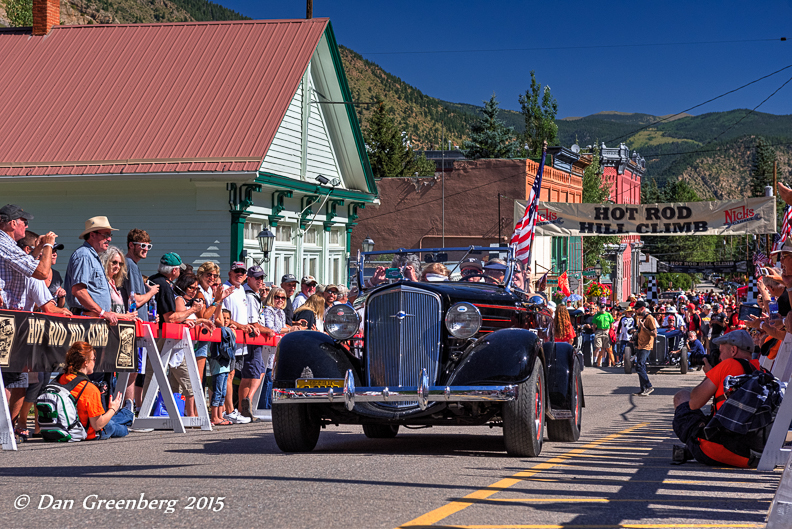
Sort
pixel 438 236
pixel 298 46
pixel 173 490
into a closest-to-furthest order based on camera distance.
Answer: pixel 173 490
pixel 298 46
pixel 438 236

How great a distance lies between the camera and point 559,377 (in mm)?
9312

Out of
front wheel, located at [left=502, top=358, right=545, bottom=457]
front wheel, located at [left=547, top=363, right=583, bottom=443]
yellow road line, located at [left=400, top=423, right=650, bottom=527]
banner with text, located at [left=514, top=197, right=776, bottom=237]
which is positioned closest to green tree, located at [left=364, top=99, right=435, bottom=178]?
banner with text, located at [left=514, top=197, right=776, bottom=237]

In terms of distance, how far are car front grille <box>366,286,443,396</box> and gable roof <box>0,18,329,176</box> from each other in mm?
12223

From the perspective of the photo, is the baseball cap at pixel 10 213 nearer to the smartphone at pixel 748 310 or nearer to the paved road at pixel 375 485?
the paved road at pixel 375 485

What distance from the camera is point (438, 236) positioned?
46281mm

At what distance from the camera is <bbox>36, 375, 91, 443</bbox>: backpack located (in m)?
8.90

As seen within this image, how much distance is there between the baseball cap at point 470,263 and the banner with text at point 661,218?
17.3 metres

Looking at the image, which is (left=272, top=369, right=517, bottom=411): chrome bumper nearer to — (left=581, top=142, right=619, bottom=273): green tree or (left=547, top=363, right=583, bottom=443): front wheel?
(left=547, top=363, right=583, bottom=443): front wheel

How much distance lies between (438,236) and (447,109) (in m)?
130

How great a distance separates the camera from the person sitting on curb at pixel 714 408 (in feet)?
25.5

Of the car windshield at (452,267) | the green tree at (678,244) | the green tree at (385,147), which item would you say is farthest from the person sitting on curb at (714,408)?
the green tree at (678,244)

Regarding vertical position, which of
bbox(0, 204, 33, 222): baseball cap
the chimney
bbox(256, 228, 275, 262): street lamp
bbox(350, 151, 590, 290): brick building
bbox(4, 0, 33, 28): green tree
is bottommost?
bbox(0, 204, 33, 222): baseball cap

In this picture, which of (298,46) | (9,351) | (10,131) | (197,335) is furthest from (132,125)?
(9,351)

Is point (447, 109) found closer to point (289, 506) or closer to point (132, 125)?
point (132, 125)
